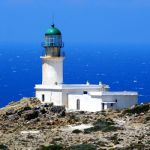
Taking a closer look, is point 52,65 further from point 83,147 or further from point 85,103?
point 83,147

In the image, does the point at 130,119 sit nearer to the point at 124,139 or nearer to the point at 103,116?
the point at 103,116

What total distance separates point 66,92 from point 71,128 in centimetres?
958

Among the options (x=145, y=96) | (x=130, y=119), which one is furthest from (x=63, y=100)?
(x=145, y=96)

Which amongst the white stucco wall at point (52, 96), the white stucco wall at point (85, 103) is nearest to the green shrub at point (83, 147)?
the white stucco wall at point (85, 103)

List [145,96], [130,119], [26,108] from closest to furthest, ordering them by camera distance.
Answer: [130,119]
[26,108]
[145,96]

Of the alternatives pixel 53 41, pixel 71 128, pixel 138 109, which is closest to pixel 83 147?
pixel 71 128

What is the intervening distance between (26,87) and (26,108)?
70.0 metres

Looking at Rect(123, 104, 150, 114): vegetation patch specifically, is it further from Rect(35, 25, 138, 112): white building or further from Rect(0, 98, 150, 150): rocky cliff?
Rect(35, 25, 138, 112): white building

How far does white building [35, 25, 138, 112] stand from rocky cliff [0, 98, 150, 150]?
68.2 inches

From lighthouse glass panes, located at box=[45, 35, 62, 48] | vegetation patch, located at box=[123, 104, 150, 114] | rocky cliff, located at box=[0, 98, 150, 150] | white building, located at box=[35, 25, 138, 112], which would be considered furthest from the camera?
lighthouse glass panes, located at box=[45, 35, 62, 48]

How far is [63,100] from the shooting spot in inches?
1756

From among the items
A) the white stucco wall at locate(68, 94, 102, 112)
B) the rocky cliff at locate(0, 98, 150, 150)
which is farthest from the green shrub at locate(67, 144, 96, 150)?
the white stucco wall at locate(68, 94, 102, 112)

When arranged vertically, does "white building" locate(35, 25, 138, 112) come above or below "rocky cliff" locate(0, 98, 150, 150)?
above

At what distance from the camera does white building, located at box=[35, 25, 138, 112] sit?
43.0m
